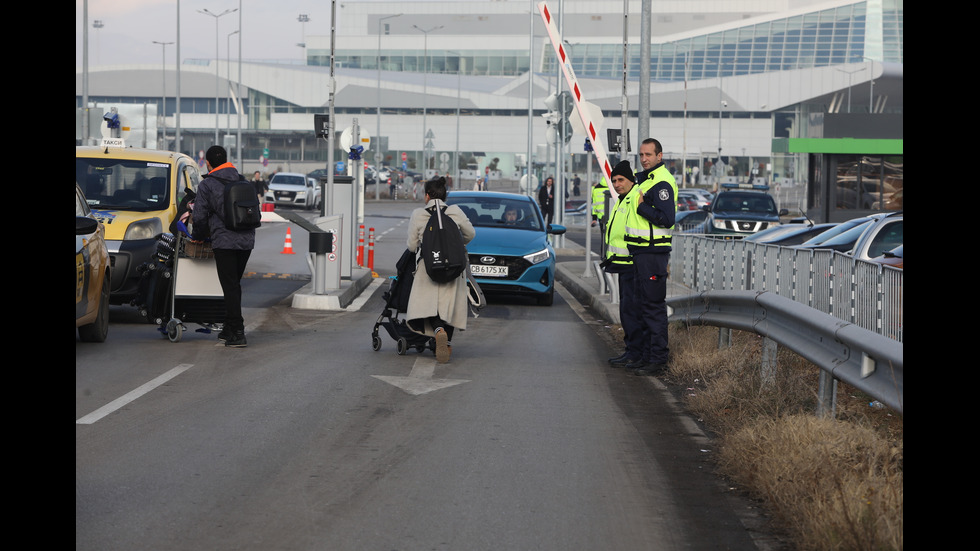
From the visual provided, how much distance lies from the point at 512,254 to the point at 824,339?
10.3 metres

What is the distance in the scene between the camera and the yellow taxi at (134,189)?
14.7 metres

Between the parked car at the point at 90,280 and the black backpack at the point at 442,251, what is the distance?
112 inches

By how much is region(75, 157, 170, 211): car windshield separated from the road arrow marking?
603 cm

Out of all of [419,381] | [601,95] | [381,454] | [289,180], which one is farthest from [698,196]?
[381,454]

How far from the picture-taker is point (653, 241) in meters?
11.1

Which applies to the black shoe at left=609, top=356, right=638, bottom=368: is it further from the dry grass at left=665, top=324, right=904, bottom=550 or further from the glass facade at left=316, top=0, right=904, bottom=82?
the glass facade at left=316, top=0, right=904, bottom=82

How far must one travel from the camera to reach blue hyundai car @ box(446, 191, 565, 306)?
59.1ft

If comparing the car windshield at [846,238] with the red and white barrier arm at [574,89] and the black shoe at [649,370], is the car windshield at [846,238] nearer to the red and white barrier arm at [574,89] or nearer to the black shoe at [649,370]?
the red and white barrier arm at [574,89]

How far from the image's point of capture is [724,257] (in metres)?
19.7

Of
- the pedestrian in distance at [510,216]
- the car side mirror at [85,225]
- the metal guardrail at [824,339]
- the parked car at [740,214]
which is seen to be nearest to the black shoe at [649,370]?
the metal guardrail at [824,339]

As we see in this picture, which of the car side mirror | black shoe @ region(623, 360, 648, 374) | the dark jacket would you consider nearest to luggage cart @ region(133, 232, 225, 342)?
the dark jacket
